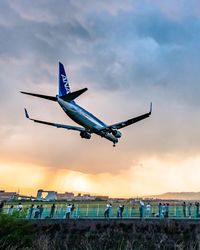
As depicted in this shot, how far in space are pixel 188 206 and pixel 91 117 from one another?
15866 mm

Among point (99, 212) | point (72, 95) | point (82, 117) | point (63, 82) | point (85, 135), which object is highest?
point (63, 82)

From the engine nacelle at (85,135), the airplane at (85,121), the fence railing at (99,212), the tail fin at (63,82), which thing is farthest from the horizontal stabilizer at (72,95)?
the fence railing at (99,212)

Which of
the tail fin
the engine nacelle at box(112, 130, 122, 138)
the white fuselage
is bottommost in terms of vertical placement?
the engine nacelle at box(112, 130, 122, 138)

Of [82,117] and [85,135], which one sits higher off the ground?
[82,117]

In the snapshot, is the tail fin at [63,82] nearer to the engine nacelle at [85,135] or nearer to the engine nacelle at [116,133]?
the engine nacelle at [85,135]

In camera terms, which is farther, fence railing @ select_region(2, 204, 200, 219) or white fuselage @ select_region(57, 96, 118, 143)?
white fuselage @ select_region(57, 96, 118, 143)

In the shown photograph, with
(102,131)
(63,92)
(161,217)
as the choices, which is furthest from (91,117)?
(161,217)

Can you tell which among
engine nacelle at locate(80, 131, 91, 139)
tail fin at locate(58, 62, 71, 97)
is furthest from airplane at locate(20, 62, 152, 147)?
tail fin at locate(58, 62, 71, 97)

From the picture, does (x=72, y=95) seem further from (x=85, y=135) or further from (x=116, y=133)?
(x=116, y=133)

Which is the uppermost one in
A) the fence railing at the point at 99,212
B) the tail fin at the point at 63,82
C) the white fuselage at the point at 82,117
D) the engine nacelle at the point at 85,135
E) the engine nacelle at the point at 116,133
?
the tail fin at the point at 63,82

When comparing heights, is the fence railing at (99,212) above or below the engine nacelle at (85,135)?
below

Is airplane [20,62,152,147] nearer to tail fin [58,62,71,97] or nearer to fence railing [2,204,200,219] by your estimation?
tail fin [58,62,71,97]

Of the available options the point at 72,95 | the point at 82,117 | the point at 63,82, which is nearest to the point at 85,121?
the point at 82,117

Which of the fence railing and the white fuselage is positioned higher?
the white fuselage
